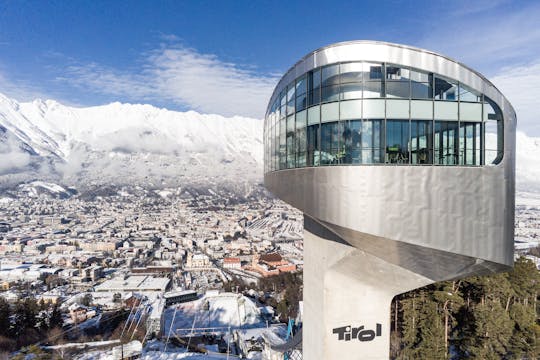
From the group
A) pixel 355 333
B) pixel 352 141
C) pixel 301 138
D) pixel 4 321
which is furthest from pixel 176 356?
pixel 352 141

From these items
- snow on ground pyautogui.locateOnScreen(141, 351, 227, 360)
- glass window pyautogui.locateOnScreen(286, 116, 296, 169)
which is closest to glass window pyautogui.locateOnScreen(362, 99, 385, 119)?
glass window pyautogui.locateOnScreen(286, 116, 296, 169)

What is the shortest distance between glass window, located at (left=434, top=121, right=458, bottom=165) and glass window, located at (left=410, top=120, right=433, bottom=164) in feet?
0.49

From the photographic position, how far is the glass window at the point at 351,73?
7500mm

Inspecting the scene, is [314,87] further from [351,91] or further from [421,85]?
[421,85]

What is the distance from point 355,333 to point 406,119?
23.7 feet

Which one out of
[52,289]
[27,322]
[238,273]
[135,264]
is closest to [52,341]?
Result: [27,322]

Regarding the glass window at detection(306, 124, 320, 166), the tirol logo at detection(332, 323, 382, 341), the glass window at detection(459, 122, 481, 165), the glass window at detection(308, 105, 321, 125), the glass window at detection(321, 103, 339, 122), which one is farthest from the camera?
the tirol logo at detection(332, 323, 382, 341)

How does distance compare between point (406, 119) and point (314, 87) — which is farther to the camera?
point (314, 87)

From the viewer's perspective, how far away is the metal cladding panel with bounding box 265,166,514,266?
720 cm

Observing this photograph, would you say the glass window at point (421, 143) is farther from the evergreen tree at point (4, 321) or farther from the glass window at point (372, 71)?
the evergreen tree at point (4, 321)

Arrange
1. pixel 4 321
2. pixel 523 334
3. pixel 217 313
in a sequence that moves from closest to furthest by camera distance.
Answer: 1. pixel 523 334
2. pixel 4 321
3. pixel 217 313

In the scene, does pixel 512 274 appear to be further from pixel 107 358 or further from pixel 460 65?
pixel 107 358

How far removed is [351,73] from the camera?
24.9 feet

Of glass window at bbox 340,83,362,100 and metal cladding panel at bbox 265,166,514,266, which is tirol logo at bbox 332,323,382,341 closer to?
metal cladding panel at bbox 265,166,514,266
